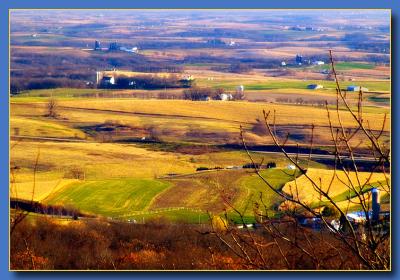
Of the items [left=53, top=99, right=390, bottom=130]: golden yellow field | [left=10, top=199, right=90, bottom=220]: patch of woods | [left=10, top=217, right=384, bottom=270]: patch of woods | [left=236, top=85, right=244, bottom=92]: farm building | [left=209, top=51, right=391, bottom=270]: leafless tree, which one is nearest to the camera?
[left=209, top=51, right=391, bottom=270]: leafless tree

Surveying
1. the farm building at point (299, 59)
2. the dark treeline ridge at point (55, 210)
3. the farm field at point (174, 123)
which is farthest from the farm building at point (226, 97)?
the dark treeline ridge at point (55, 210)

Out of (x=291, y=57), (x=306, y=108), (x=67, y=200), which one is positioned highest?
(x=291, y=57)

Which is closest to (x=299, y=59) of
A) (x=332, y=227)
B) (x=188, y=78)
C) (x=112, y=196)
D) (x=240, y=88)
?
(x=240, y=88)

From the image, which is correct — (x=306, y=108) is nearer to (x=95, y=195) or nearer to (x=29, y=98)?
(x=95, y=195)

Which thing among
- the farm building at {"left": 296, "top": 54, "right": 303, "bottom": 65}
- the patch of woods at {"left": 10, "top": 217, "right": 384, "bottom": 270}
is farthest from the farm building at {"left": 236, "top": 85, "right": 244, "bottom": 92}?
the patch of woods at {"left": 10, "top": 217, "right": 384, "bottom": 270}

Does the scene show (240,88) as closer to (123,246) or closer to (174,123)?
(174,123)

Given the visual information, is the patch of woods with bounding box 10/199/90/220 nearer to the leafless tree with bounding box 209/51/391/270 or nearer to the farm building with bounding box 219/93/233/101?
the leafless tree with bounding box 209/51/391/270

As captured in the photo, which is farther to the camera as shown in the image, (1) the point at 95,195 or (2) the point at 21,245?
(1) the point at 95,195

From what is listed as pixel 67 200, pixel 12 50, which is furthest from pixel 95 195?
pixel 12 50

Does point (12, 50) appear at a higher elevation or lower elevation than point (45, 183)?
higher
